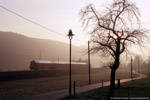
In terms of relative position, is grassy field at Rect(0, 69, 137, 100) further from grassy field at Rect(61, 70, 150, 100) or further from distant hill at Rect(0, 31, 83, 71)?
distant hill at Rect(0, 31, 83, 71)

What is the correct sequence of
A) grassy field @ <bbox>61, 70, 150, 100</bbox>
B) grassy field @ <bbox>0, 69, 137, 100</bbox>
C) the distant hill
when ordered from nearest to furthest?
grassy field @ <bbox>61, 70, 150, 100</bbox> < grassy field @ <bbox>0, 69, 137, 100</bbox> < the distant hill

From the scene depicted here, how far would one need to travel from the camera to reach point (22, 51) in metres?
146

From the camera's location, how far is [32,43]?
6698 inches

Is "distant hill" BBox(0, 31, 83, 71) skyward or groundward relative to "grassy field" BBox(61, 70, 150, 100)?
skyward

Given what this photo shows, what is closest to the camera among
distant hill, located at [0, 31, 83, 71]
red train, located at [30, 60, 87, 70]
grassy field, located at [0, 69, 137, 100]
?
grassy field, located at [0, 69, 137, 100]

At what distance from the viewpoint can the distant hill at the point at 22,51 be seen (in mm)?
122250

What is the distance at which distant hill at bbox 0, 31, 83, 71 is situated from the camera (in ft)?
401

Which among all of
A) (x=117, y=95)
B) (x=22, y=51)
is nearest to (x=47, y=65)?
(x=117, y=95)

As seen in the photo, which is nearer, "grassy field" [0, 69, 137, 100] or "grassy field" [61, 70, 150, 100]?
"grassy field" [61, 70, 150, 100]

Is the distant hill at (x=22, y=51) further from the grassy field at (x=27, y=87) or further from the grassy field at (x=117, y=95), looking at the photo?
the grassy field at (x=117, y=95)

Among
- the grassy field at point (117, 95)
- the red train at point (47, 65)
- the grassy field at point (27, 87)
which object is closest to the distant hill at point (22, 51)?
the red train at point (47, 65)

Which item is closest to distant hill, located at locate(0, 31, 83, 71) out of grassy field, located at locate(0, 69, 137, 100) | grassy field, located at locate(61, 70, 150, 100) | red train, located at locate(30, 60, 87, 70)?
red train, located at locate(30, 60, 87, 70)

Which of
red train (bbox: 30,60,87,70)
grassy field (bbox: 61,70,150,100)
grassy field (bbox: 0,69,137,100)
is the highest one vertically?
red train (bbox: 30,60,87,70)

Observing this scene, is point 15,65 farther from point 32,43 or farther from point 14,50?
point 32,43
